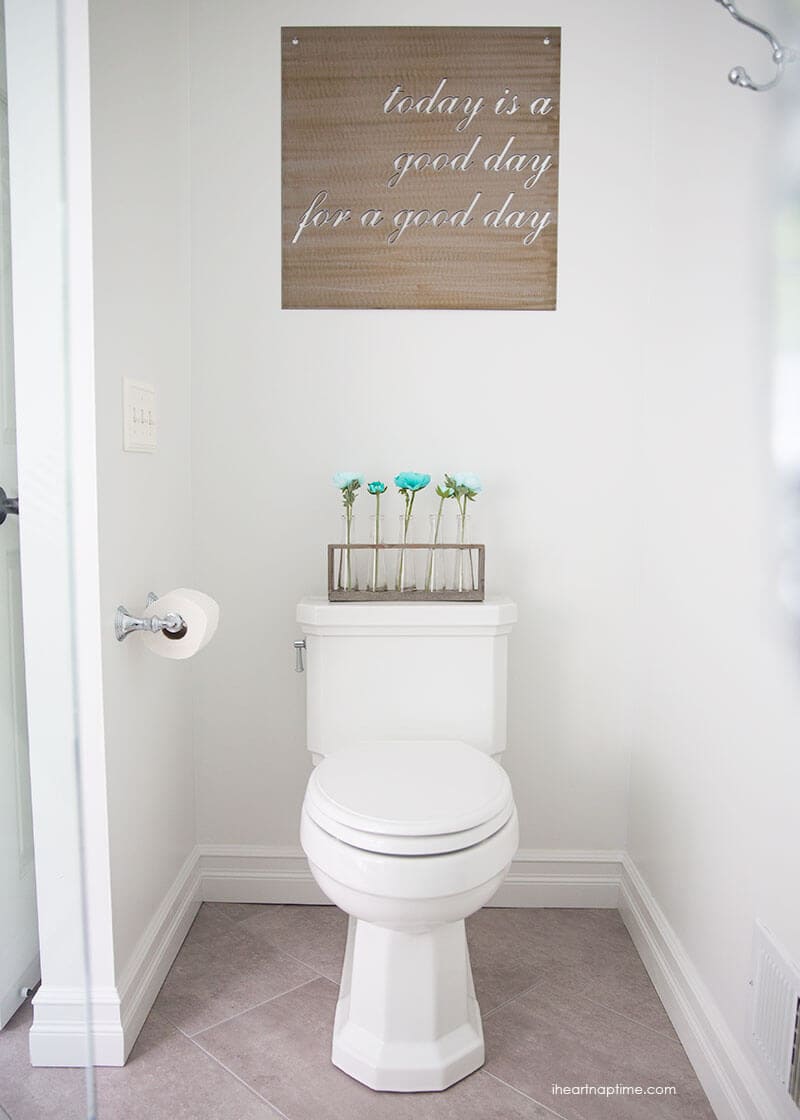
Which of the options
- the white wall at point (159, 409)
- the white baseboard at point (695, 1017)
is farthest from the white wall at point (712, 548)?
the white wall at point (159, 409)

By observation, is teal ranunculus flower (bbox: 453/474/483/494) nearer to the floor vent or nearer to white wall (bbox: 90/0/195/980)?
white wall (bbox: 90/0/195/980)

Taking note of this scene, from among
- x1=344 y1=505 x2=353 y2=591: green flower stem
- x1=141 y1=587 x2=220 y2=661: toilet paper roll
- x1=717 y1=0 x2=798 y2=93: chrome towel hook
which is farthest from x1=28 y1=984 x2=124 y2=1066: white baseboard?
x1=717 y1=0 x2=798 y2=93: chrome towel hook

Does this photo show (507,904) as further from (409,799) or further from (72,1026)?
(72,1026)

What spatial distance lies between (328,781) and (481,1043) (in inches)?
Result: 21.7

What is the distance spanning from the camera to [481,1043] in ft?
4.94

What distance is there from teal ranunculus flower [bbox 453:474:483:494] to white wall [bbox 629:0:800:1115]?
41cm

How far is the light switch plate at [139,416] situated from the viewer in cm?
156

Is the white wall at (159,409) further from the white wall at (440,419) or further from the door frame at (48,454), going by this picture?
the door frame at (48,454)

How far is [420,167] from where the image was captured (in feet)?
6.45

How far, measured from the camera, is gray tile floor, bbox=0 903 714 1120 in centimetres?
140

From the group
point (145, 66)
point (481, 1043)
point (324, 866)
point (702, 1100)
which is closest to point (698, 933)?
point (702, 1100)

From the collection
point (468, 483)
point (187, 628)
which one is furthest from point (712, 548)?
point (187, 628)

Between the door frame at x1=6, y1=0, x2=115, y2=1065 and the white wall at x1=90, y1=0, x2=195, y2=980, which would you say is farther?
the white wall at x1=90, y1=0, x2=195, y2=980

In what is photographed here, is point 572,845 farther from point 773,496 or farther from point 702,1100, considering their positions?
point 773,496
